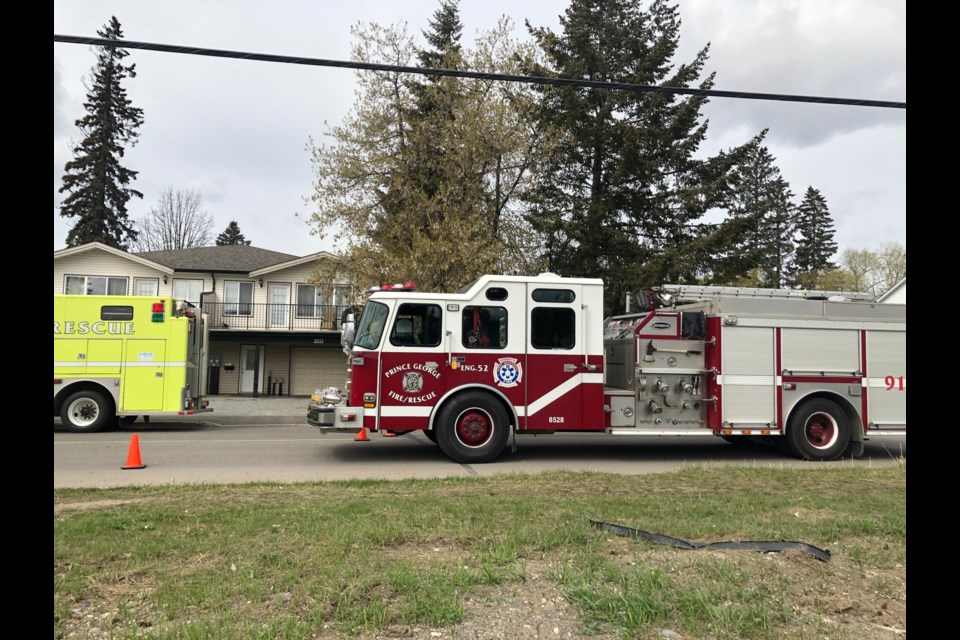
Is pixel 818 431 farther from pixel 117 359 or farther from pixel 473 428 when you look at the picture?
pixel 117 359

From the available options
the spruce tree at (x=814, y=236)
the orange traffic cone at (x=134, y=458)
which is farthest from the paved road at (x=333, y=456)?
→ the spruce tree at (x=814, y=236)

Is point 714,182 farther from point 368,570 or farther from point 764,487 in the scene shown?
point 368,570

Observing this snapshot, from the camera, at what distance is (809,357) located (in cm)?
1060

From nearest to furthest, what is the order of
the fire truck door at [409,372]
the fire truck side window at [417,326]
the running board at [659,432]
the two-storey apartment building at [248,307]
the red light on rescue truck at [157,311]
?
the fire truck door at [409,372] → the fire truck side window at [417,326] → the running board at [659,432] → the red light on rescue truck at [157,311] → the two-storey apartment building at [248,307]

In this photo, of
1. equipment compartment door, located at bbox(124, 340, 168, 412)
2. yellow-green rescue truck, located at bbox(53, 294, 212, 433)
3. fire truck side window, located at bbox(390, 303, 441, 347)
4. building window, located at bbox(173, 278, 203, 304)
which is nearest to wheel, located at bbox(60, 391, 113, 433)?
yellow-green rescue truck, located at bbox(53, 294, 212, 433)

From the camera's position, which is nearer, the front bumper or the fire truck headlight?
the front bumper

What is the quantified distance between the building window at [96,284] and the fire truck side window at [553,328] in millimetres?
24789

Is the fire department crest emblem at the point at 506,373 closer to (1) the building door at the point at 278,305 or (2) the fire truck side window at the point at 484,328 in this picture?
(2) the fire truck side window at the point at 484,328

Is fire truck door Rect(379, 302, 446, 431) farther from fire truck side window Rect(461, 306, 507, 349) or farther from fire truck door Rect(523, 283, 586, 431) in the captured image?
fire truck door Rect(523, 283, 586, 431)

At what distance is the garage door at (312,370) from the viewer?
1135 inches

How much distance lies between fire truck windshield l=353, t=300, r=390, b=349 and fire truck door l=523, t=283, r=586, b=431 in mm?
2338

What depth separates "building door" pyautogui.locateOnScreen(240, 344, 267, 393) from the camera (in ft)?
93.6

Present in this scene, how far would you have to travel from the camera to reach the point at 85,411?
45.2 ft

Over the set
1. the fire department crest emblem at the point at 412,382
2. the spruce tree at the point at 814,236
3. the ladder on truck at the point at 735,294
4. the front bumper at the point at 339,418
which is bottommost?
the front bumper at the point at 339,418
